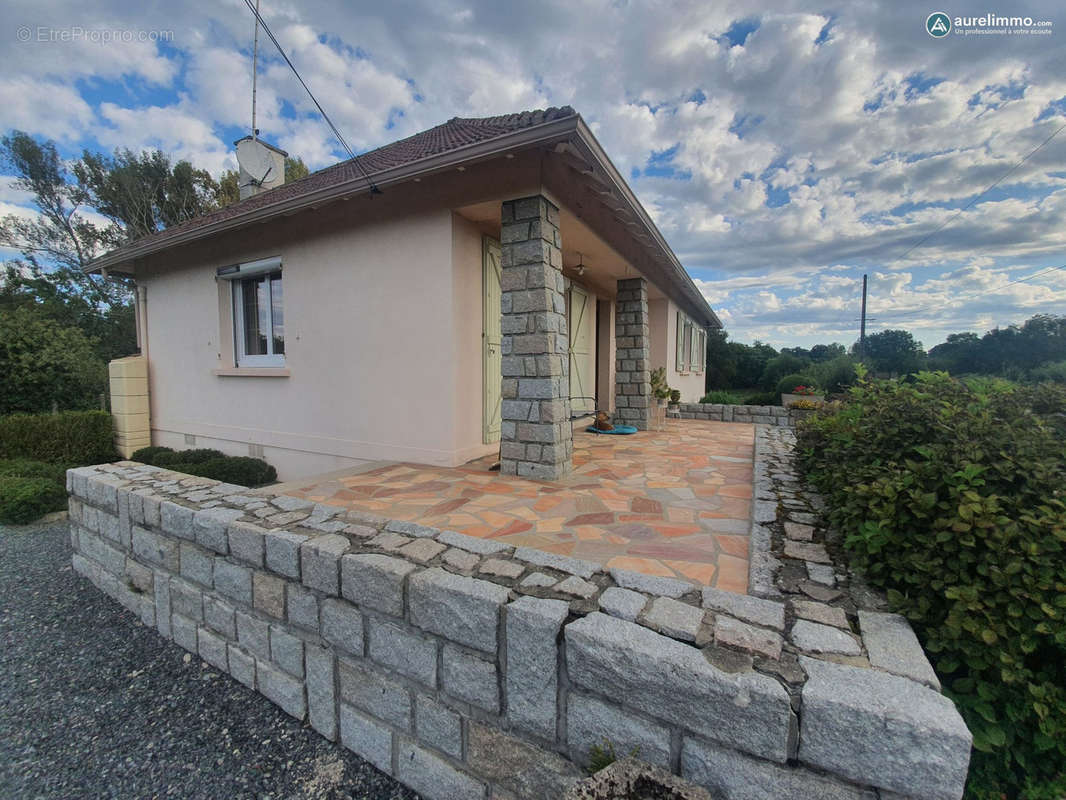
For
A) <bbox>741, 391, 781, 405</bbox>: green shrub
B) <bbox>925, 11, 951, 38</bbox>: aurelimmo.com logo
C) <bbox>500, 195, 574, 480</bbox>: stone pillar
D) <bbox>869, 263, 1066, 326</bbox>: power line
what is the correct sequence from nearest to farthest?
<bbox>500, 195, 574, 480</bbox>: stone pillar
<bbox>925, 11, 951, 38</bbox>: aurelimmo.com logo
<bbox>869, 263, 1066, 326</bbox>: power line
<bbox>741, 391, 781, 405</bbox>: green shrub

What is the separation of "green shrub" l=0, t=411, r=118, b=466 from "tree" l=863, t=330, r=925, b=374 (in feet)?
77.4

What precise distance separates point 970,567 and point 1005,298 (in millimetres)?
18309

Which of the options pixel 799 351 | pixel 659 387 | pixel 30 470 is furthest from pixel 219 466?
pixel 799 351

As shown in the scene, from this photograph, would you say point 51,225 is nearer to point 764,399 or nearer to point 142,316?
point 142,316

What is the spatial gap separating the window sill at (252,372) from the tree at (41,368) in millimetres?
4595

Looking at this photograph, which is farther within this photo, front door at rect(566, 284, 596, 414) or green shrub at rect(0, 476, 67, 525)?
front door at rect(566, 284, 596, 414)

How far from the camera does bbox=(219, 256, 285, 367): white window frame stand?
18.6 ft

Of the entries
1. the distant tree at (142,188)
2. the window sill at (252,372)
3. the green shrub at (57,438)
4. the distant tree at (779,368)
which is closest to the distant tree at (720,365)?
the distant tree at (779,368)

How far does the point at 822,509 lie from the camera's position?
2555 mm

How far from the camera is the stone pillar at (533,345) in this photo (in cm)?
365

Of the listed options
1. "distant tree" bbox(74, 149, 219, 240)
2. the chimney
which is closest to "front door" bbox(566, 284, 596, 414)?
the chimney

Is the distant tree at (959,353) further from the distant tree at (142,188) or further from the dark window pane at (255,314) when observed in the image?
the distant tree at (142,188)

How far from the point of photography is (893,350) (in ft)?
67.4

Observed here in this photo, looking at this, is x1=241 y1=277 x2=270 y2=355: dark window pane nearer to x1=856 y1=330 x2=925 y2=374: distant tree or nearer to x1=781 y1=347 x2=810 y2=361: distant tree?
x1=856 y1=330 x2=925 y2=374: distant tree
